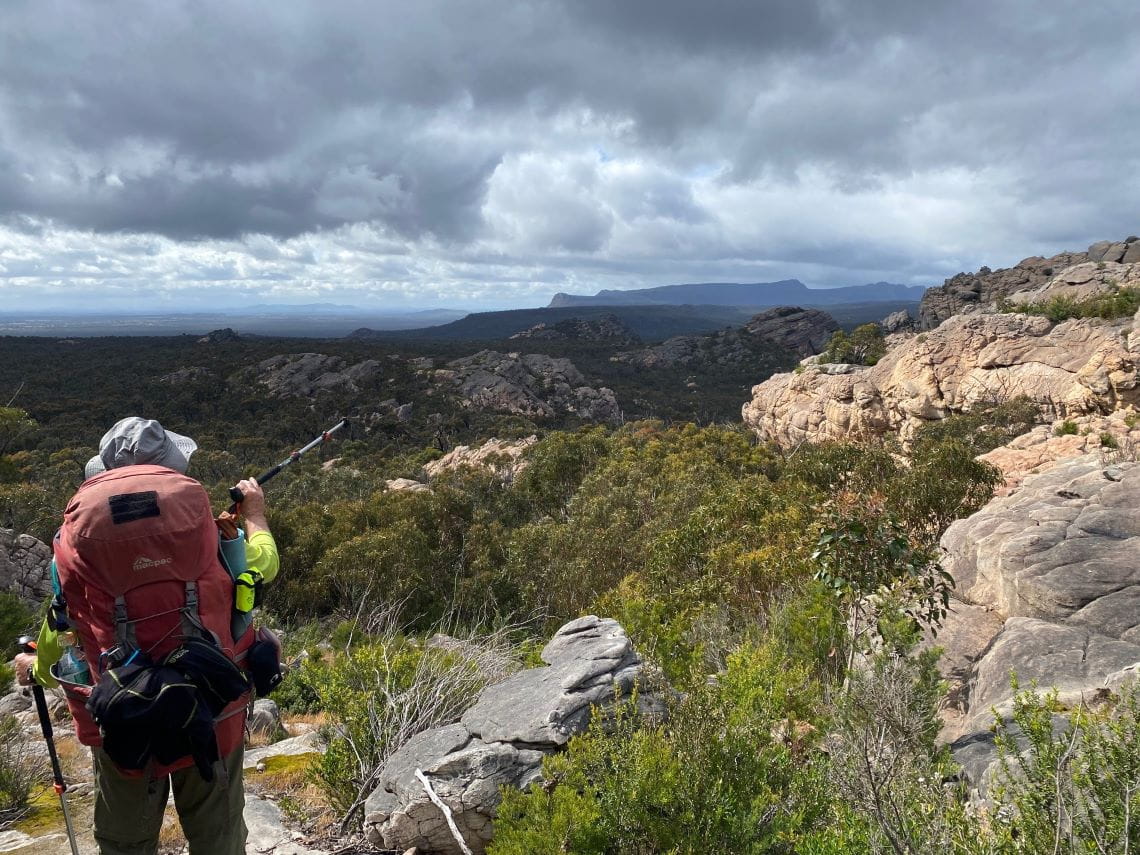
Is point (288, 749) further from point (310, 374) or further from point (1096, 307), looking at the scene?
point (310, 374)

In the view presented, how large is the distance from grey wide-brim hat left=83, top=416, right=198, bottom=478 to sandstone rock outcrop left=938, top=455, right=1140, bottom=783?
4.37 m

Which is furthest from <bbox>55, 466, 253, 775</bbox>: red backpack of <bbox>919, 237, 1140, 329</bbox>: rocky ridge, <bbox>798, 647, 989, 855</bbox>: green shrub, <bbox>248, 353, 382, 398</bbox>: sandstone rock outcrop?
<bbox>248, 353, 382, 398</bbox>: sandstone rock outcrop

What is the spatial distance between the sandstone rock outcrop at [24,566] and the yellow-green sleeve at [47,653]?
17661 mm

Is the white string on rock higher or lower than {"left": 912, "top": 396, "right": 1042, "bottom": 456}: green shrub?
higher

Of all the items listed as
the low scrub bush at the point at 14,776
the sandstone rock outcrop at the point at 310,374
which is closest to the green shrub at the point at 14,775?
the low scrub bush at the point at 14,776

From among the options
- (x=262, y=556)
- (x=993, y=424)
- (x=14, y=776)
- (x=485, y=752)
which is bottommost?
(x=993, y=424)

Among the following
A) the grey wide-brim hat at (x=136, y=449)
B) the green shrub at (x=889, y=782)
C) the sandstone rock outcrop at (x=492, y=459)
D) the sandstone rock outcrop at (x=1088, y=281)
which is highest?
the sandstone rock outcrop at (x=1088, y=281)

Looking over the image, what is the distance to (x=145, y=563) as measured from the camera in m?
2.39

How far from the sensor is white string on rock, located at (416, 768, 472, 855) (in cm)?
341

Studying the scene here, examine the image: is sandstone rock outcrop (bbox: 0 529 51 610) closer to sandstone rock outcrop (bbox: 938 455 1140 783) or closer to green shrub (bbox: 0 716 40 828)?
green shrub (bbox: 0 716 40 828)

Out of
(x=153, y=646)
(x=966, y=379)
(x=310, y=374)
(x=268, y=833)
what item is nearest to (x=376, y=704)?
(x=268, y=833)

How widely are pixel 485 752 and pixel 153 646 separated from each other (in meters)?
2.03

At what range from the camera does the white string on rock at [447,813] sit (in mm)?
3415

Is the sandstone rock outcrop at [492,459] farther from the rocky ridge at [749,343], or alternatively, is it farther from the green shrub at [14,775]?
the rocky ridge at [749,343]
